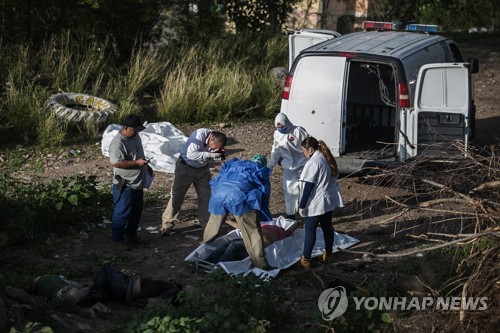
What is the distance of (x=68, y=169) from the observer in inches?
507

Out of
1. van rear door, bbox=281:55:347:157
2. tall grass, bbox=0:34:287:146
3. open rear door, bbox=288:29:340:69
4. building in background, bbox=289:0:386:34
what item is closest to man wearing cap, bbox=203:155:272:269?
van rear door, bbox=281:55:347:157

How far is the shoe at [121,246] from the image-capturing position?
9.87 metres

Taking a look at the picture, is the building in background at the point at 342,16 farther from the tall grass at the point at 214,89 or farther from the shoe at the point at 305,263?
the shoe at the point at 305,263

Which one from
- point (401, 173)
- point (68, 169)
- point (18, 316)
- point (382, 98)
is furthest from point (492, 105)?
point (18, 316)

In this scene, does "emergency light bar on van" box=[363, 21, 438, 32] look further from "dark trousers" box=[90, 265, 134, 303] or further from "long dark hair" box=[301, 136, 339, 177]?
"dark trousers" box=[90, 265, 134, 303]

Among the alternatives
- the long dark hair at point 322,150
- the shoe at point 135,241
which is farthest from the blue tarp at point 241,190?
the shoe at point 135,241

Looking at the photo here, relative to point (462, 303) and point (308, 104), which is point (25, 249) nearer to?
point (308, 104)

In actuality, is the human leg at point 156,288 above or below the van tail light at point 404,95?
below

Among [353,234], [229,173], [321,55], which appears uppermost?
[321,55]

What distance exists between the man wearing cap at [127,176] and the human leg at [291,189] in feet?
6.00

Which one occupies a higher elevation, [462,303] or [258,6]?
[258,6]

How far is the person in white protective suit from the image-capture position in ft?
35.3

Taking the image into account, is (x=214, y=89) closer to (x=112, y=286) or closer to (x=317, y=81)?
(x=317, y=81)

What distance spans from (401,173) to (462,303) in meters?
1.60
